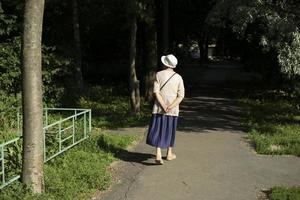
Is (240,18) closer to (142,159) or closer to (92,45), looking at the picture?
(142,159)

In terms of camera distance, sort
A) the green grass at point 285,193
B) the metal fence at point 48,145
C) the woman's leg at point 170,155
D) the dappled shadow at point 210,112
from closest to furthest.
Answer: the green grass at point 285,193 < the metal fence at point 48,145 < the woman's leg at point 170,155 < the dappled shadow at point 210,112

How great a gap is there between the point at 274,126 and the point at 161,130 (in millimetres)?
5236

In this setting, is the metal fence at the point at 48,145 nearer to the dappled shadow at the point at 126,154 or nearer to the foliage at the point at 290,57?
the dappled shadow at the point at 126,154

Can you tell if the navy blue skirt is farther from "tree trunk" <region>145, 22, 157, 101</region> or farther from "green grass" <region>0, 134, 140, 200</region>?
"tree trunk" <region>145, 22, 157, 101</region>

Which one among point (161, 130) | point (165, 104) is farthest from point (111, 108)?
point (165, 104)

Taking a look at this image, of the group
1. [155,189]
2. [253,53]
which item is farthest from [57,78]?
[253,53]

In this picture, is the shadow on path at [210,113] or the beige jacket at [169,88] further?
the shadow on path at [210,113]

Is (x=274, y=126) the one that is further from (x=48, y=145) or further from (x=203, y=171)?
(x=48, y=145)

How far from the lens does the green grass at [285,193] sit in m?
6.95

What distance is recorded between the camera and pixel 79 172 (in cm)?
816

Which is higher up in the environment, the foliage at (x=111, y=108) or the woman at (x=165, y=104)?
the woman at (x=165, y=104)

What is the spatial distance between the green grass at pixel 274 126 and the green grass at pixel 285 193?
2.78 m

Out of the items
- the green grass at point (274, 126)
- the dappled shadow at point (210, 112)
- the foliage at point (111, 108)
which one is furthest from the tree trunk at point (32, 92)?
the dappled shadow at point (210, 112)

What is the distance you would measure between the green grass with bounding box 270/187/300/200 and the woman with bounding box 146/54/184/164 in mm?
2165
